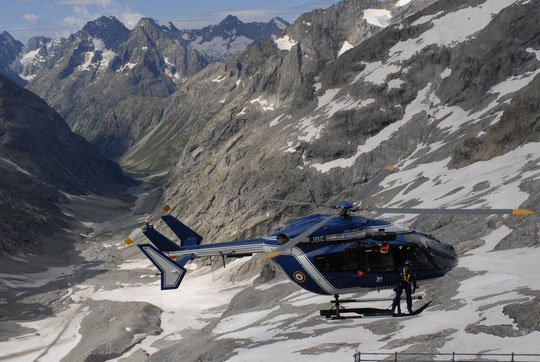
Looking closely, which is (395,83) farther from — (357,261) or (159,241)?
(357,261)

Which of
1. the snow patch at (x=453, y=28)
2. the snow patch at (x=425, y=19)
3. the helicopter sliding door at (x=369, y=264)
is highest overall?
the snow patch at (x=425, y=19)

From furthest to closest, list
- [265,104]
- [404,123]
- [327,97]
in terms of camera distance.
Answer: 1. [265,104]
2. [327,97]
3. [404,123]

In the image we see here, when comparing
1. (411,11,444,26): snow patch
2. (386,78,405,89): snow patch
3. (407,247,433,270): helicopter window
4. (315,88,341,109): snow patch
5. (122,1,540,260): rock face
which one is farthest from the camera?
(411,11,444,26): snow patch

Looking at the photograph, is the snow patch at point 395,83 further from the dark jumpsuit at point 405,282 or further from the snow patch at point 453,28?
the dark jumpsuit at point 405,282

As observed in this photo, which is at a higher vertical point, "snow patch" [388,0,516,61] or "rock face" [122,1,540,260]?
"snow patch" [388,0,516,61]

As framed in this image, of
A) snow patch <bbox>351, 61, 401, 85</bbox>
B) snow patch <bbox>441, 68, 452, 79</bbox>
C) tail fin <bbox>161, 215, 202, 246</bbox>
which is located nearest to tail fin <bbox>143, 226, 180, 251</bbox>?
tail fin <bbox>161, 215, 202, 246</bbox>

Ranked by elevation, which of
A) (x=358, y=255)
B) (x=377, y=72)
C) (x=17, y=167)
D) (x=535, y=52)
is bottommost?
(x=358, y=255)

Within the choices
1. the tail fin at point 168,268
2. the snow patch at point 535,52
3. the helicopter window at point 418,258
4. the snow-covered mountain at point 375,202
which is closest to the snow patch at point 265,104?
the snow-covered mountain at point 375,202

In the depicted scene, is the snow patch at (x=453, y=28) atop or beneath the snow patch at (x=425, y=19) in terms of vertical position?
beneath

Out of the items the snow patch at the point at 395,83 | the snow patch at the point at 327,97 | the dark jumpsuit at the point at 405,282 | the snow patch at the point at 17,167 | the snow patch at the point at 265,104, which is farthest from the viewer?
the snow patch at the point at 17,167

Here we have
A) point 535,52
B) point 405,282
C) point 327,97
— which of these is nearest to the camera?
point 405,282

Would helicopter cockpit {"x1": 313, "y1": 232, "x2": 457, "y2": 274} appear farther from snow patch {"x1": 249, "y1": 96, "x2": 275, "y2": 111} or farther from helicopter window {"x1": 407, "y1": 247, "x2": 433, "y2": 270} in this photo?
snow patch {"x1": 249, "y1": 96, "x2": 275, "y2": 111}

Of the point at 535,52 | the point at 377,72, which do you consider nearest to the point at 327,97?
the point at 377,72
